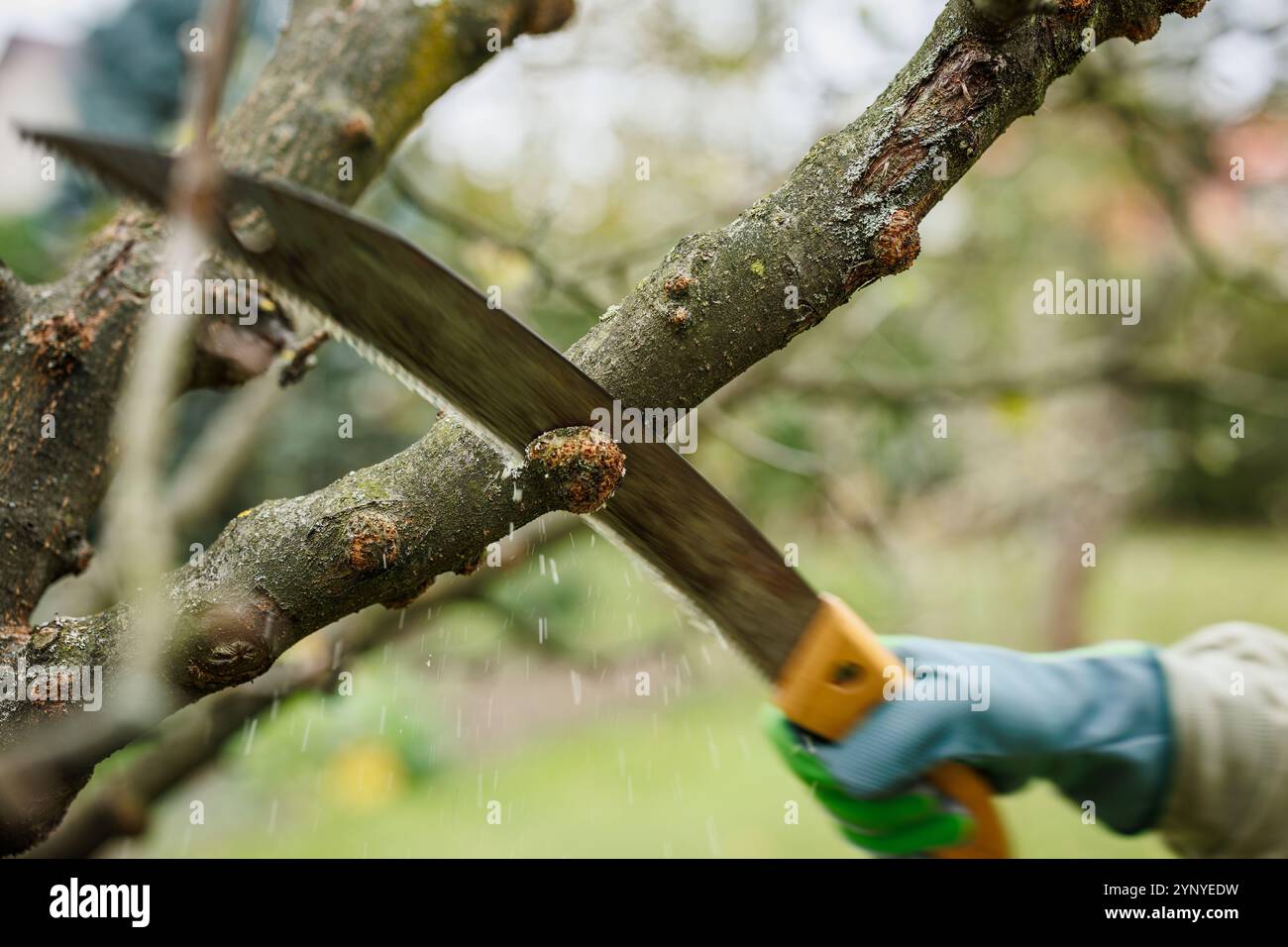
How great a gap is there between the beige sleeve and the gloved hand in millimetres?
31

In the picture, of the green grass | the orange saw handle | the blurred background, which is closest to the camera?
the orange saw handle

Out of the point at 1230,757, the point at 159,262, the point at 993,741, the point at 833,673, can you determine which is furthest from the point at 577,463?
the point at 1230,757

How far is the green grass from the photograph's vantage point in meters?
5.09

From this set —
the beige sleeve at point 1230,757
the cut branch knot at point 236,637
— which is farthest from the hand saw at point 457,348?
the beige sleeve at point 1230,757

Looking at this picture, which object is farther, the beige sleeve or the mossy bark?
the beige sleeve

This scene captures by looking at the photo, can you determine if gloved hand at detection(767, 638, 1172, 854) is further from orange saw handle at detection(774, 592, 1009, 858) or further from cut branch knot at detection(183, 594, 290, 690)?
cut branch knot at detection(183, 594, 290, 690)

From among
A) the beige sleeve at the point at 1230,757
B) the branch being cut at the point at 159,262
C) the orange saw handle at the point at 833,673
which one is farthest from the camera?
the beige sleeve at the point at 1230,757

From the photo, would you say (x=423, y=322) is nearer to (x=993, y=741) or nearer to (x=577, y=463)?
(x=577, y=463)

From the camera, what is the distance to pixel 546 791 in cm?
580

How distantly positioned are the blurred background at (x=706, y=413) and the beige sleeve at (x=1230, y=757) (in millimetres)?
1235

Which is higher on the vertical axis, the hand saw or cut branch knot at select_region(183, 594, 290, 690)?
the hand saw

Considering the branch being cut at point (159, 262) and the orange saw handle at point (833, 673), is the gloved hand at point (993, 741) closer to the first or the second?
the orange saw handle at point (833, 673)

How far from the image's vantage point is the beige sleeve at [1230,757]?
1.54 metres

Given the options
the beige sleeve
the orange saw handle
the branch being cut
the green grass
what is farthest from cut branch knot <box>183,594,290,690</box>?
the green grass
